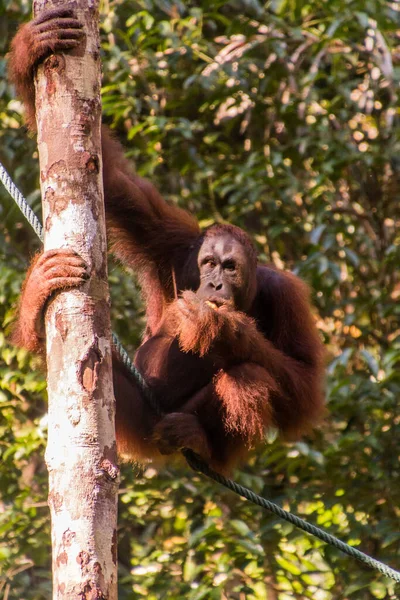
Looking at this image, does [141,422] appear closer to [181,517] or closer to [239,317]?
[239,317]

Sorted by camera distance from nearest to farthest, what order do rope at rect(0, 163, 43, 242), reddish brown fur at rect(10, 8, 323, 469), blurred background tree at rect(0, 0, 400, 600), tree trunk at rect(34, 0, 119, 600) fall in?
1. tree trunk at rect(34, 0, 119, 600)
2. rope at rect(0, 163, 43, 242)
3. reddish brown fur at rect(10, 8, 323, 469)
4. blurred background tree at rect(0, 0, 400, 600)


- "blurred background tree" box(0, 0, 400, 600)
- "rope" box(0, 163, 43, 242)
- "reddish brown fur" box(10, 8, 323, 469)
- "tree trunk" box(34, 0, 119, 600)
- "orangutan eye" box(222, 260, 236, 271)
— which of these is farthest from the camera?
"blurred background tree" box(0, 0, 400, 600)

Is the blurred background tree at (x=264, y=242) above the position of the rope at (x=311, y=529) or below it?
above

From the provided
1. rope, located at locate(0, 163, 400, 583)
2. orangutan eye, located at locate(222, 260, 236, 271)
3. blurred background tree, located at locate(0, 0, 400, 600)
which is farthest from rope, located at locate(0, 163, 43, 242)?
blurred background tree, located at locate(0, 0, 400, 600)

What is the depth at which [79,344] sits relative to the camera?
8.01ft

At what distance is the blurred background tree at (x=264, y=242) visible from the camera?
4.73 meters

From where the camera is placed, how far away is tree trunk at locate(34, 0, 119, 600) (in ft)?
7.36

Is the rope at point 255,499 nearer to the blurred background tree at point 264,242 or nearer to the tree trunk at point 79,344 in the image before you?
the tree trunk at point 79,344

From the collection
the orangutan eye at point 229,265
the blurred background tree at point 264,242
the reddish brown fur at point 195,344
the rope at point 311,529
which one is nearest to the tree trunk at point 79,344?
the reddish brown fur at point 195,344

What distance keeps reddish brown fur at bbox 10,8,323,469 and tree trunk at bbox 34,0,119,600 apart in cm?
57

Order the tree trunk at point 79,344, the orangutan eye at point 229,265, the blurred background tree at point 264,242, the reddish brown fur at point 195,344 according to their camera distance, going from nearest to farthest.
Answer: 1. the tree trunk at point 79,344
2. the reddish brown fur at point 195,344
3. the orangutan eye at point 229,265
4. the blurred background tree at point 264,242

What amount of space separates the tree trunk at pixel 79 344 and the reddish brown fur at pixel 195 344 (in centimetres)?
57

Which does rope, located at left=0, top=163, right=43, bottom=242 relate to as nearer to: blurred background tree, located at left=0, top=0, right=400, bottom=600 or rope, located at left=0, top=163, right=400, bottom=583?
rope, located at left=0, top=163, right=400, bottom=583

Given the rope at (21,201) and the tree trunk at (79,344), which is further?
the rope at (21,201)
